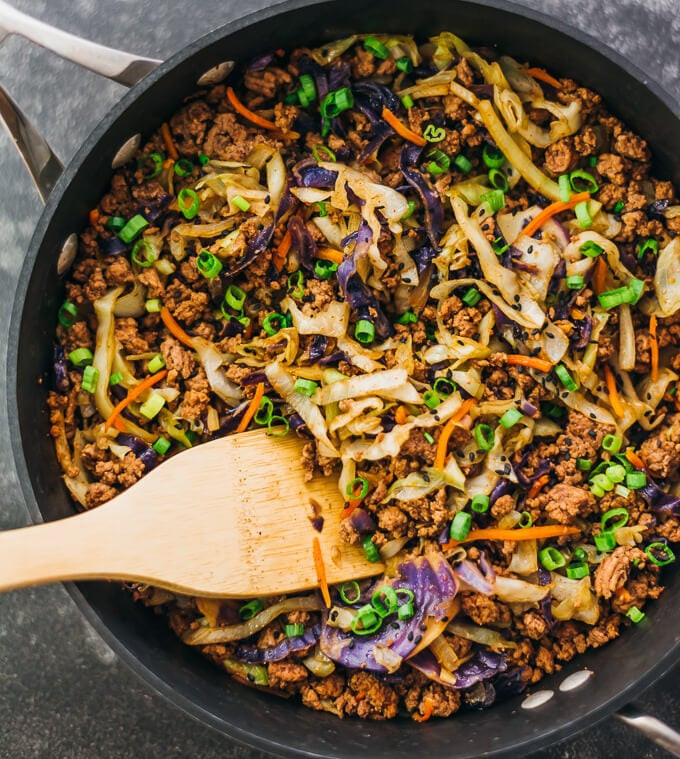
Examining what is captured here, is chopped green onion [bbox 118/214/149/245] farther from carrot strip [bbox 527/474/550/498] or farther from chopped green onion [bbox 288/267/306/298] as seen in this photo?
Answer: carrot strip [bbox 527/474/550/498]

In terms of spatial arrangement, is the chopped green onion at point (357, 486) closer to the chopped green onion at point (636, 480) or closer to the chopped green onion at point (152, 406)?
the chopped green onion at point (152, 406)

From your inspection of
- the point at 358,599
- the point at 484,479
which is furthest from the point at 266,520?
the point at 484,479

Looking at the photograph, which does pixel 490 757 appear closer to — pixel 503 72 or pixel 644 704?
pixel 644 704

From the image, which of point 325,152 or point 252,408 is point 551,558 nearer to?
point 252,408

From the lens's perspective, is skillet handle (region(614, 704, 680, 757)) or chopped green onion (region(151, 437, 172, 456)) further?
chopped green onion (region(151, 437, 172, 456))

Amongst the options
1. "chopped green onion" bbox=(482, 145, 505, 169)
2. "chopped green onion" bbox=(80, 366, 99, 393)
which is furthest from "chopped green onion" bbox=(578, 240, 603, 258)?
"chopped green onion" bbox=(80, 366, 99, 393)
